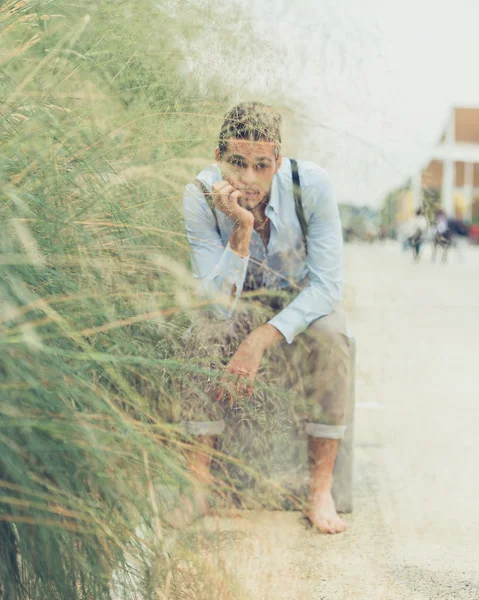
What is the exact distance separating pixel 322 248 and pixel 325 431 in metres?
0.56

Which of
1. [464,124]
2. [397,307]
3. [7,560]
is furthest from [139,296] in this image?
[464,124]

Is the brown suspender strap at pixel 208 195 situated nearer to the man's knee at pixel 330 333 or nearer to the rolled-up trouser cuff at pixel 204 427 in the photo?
the man's knee at pixel 330 333

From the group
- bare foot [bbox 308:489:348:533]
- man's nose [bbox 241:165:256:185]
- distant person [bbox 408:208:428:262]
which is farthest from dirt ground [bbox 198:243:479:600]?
man's nose [bbox 241:165:256:185]

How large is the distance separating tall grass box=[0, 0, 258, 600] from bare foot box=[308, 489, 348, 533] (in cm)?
89

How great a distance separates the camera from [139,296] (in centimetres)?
157

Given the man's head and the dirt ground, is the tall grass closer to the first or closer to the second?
the man's head

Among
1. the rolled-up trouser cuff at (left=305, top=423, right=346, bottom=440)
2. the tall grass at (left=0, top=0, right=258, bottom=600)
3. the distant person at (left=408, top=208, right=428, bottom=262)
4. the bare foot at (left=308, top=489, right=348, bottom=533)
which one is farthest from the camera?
the rolled-up trouser cuff at (left=305, top=423, right=346, bottom=440)

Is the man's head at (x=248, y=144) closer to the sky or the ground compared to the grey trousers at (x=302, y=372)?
closer to the sky

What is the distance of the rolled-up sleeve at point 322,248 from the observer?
7.95 feet

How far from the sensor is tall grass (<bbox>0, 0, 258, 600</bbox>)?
125 centimetres

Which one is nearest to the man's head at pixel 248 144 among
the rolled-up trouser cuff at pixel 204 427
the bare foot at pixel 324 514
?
the rolled-up trouser cuff at pixel 204 427

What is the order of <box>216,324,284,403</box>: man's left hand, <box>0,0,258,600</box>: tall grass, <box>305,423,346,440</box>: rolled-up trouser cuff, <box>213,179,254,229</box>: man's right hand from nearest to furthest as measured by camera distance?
<box>0,0,258,600</box>: tall grass → <box>216,324,284,403</box>: man's left hand → <box>213,179,254,229</box>: man's right hand → <box>305,423,346,440</box>: rolled-up trouser cuff

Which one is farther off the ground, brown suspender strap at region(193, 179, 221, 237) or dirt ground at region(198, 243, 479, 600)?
brown suspender strap at region(193, 179, 221, 237)

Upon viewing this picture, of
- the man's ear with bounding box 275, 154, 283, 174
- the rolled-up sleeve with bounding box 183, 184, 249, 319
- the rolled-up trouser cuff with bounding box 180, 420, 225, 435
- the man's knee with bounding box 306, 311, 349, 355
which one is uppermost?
the man's ear with bounding box 275, 154, 283, 174
